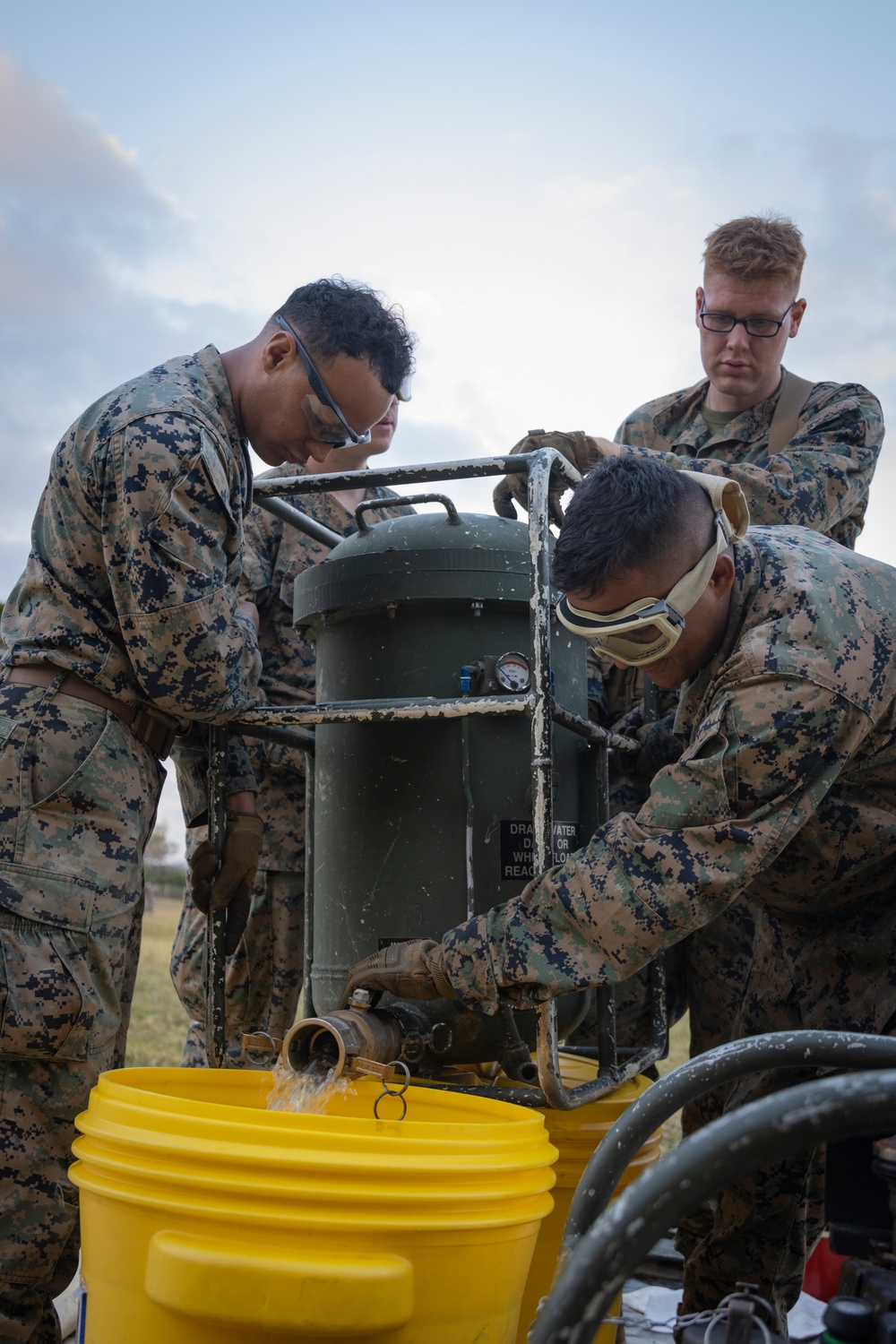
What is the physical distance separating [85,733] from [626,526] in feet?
3.46

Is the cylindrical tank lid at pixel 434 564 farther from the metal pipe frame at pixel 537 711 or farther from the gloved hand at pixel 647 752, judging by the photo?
the gloved hand at pixel 647 752

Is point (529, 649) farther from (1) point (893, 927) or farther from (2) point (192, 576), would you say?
(1) point (893, 927)

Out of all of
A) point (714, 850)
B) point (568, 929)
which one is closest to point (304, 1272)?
point (568, 929)

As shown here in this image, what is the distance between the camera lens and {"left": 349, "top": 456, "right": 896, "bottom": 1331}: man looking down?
186cm

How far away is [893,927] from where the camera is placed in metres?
2.33

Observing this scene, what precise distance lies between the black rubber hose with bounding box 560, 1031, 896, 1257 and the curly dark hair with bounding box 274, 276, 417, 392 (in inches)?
62.4

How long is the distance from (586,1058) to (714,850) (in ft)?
3.63

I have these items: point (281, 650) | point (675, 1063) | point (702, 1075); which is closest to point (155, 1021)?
point (675, 1063)

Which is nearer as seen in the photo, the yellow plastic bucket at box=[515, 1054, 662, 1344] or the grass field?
the yellow plastic bucket at box=[515, 1054, 662, 1344]

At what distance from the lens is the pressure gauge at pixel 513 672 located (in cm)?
228

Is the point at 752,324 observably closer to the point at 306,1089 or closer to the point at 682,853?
the point at 682,853

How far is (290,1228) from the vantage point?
4.54 feet

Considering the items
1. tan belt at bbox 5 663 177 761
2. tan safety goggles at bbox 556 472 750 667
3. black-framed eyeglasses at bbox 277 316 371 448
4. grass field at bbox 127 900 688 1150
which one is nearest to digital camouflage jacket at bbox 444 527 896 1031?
tan safety goggles at bbox 556 472 750 667

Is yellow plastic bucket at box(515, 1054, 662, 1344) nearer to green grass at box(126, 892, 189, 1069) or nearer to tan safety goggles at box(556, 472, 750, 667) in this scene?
tan safety goggles at box(556, 472, 750, 667)
